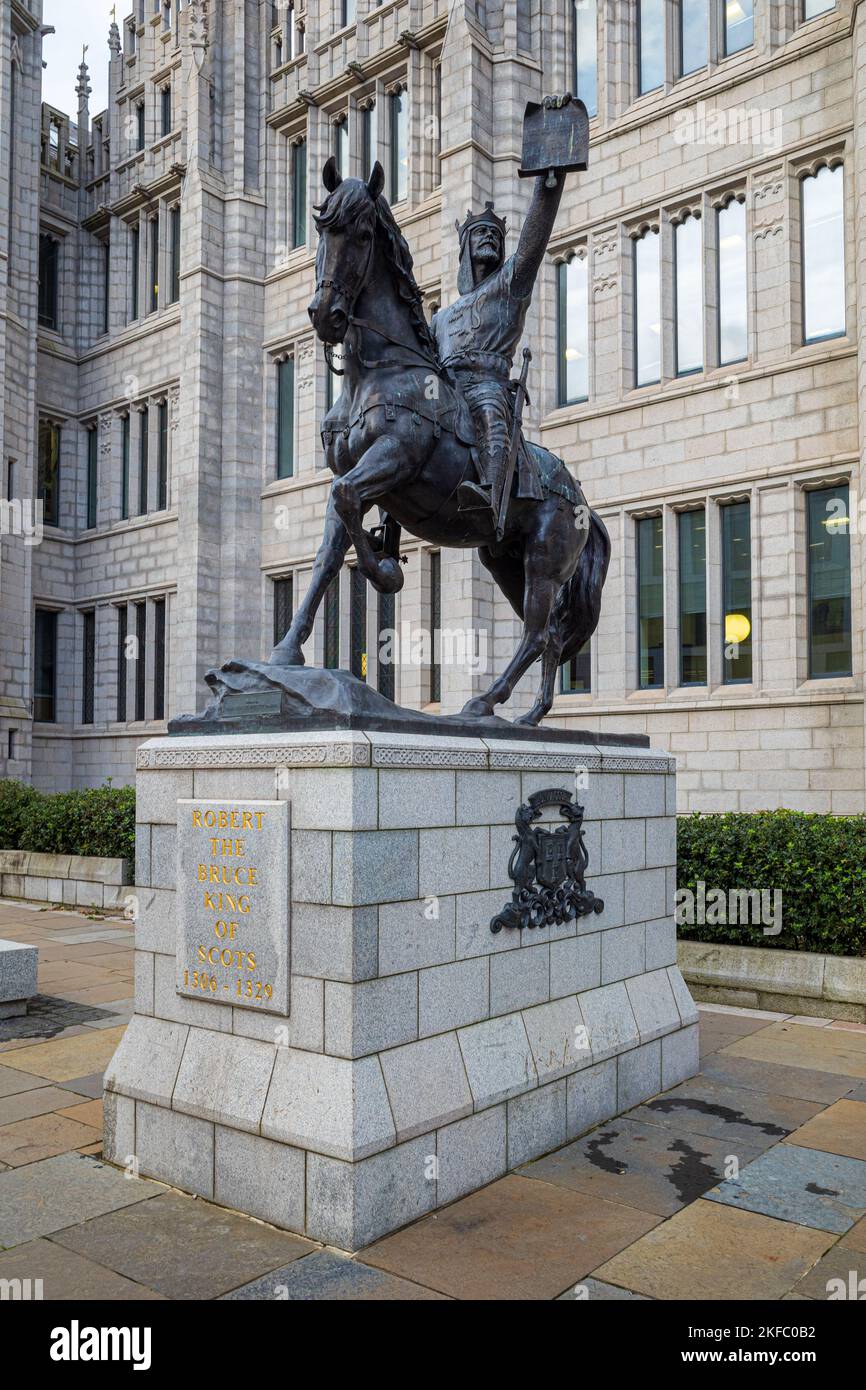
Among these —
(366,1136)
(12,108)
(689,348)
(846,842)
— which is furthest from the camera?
(12,108)

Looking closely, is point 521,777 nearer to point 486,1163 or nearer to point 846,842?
point 486,1163

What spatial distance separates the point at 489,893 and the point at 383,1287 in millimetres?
2024

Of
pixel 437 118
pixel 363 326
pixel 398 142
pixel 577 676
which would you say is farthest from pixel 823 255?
pixel 363 326

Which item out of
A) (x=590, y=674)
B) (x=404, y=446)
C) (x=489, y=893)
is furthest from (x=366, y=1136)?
(x=590, y=674)

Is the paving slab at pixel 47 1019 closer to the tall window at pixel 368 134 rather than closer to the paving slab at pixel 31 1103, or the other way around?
the paving slab at pixel 31 1103

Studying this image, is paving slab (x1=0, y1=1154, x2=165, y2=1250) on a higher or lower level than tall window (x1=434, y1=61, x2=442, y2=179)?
lower

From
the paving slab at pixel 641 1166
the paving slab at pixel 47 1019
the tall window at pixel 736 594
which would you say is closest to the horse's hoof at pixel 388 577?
the paving slab at pixel 641 1166

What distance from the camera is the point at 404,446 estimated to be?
5973mm

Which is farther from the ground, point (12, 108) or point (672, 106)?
point (12, 108)

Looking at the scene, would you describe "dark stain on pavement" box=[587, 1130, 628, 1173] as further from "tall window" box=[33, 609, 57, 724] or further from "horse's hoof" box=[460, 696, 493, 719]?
"tall window" box=[33, 609, 57, 724]

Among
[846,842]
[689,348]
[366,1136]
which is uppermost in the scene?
[689,348]

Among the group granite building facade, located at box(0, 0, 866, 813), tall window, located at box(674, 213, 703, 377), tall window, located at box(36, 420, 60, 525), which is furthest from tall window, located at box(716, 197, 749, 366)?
tall window, located at box(36, 420, 60, 525)

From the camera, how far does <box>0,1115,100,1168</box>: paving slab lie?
17.7 feet

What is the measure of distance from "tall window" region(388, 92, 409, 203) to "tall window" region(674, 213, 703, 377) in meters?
7.23
